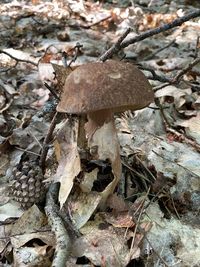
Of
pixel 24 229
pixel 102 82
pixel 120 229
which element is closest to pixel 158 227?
pixel 120 229

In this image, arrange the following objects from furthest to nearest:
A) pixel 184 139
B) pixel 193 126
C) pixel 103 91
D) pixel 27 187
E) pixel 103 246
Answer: pixel 193 126
pixel 184 139
pixel 27 187
pixel 103 246
pixel 103 91

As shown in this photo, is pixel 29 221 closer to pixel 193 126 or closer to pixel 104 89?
pixel 104 89

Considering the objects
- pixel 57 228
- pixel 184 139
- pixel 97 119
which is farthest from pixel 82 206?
pixel 184 139

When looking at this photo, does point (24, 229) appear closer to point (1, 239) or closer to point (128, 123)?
point (1, 239)

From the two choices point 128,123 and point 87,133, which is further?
point 128,123

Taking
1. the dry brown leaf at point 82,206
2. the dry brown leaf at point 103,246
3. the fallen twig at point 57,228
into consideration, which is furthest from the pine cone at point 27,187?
the dry brown leaf at point 103,246

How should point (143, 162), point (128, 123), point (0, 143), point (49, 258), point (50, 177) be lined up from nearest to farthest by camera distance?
point (49, 258), point (50, 177), point (143, 162), point (0, 143), point (128, 123)
